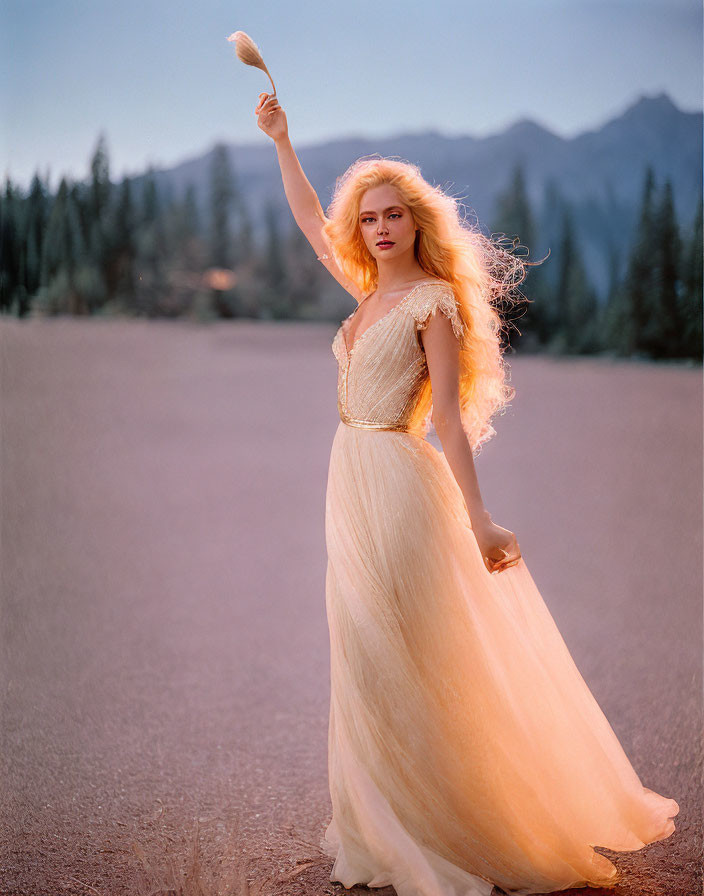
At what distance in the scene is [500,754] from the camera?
1.86 m

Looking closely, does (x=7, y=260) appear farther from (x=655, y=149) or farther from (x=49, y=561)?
(x=655, y=149)

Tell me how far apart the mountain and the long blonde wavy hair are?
3.27 meters

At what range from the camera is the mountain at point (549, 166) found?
523 cm

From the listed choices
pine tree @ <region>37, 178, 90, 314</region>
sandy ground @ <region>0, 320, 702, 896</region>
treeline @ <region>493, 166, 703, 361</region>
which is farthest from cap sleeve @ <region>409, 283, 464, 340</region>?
pine tree @ <region>37, 178, 90, 314</region>

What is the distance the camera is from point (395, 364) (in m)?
1.84

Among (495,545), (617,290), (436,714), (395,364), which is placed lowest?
(436,714)

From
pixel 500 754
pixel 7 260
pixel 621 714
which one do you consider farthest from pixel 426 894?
pixel 7 260

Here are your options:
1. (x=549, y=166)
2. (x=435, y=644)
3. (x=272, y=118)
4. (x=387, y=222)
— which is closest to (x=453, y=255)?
(x=387, y=222)

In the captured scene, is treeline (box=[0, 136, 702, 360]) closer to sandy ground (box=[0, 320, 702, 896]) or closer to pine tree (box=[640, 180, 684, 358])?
pine tree (box=[640, 180, 684, 358])

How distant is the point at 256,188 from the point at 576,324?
2334mm

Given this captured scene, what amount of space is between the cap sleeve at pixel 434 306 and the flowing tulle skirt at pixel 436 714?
25 cm

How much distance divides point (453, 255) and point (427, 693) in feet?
2.98

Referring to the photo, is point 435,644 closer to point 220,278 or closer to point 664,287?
point 664,287

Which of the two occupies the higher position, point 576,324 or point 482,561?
point 576,324
